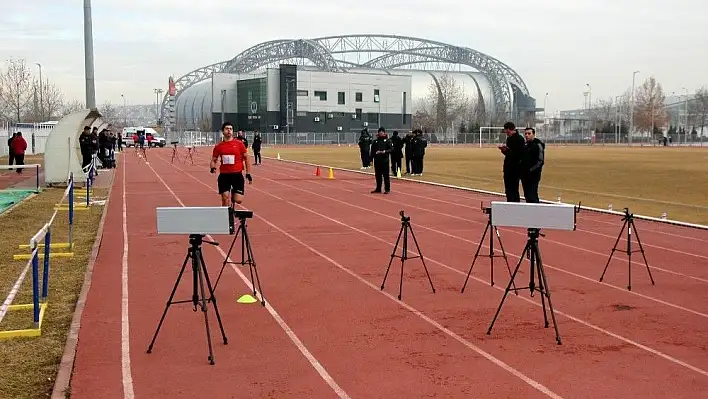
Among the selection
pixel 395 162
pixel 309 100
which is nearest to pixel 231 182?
pixel 395 162

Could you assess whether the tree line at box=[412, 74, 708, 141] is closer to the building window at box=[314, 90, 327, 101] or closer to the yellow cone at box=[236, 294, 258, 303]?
the building window at box=[314, 90, 327, 101]

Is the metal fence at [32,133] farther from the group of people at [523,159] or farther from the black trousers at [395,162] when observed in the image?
the group of people at [523,159]

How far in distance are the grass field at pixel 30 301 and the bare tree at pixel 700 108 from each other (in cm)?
12101

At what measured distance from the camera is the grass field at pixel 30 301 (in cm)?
588

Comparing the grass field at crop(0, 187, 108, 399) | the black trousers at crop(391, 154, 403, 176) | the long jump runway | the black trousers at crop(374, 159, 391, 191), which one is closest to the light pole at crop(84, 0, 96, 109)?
the grass field at crop(0, 187, 108, 399)

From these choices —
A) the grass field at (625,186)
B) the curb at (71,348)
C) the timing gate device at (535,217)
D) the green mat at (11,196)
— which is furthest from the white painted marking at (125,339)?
the grass field at (625,186)

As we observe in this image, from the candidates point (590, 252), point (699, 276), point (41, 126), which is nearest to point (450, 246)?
point (590, 252)

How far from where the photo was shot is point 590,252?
12.0 m

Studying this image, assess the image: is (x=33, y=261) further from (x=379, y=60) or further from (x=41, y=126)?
(x=379, y=60)

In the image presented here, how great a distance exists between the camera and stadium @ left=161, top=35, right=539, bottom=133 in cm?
10581

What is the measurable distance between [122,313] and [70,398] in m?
2.59

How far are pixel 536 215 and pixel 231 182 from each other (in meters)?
8.58

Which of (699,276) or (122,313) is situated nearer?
(122,313)

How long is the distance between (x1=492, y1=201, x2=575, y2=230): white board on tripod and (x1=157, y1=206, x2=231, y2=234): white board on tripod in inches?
95.3
